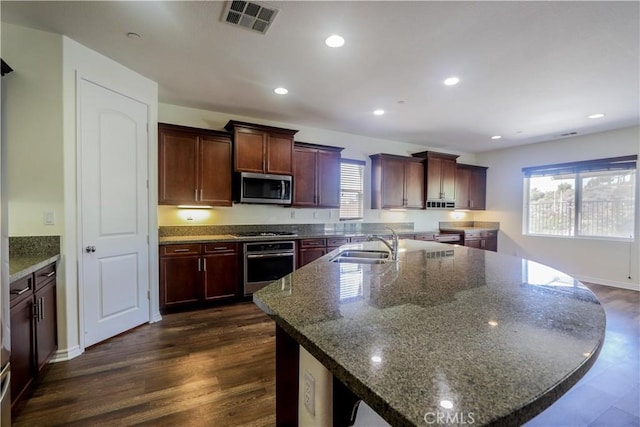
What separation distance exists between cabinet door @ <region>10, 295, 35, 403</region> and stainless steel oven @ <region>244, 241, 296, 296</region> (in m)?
2.07

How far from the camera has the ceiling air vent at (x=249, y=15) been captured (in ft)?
6.48

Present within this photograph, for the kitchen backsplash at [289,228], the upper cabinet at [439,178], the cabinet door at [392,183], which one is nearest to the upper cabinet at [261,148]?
the kitchen backsplash at [289,228]

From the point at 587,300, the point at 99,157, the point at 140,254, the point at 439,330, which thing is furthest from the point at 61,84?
the point at 587,300

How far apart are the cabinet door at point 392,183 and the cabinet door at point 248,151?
2307 millimetres

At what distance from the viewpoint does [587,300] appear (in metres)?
1.25

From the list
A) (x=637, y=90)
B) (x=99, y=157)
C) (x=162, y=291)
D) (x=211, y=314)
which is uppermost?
(x=637, y=90)

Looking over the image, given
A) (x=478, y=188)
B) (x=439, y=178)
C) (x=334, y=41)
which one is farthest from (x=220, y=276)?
(x=478, y=188)

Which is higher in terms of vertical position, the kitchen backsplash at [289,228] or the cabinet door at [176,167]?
the cabinet door at [176,167]

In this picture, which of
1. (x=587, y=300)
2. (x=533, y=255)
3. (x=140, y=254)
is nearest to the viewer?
(x=587, y=300)

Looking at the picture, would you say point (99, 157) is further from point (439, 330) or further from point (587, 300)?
point (587, 300)

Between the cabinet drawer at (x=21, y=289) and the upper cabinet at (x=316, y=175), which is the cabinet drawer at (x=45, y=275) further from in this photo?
the upper cabinet at (x=316, y=175)

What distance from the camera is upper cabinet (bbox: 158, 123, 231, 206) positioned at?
3518 millimetres

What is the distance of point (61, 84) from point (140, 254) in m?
1.58

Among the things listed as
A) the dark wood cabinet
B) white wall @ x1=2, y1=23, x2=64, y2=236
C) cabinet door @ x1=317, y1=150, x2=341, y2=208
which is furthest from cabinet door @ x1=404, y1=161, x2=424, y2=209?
white wall @ x1=2, y1=23, x2=64, y2=236
